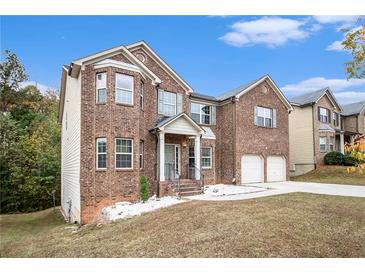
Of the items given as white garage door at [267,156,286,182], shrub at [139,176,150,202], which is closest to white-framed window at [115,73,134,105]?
shrub at [139,176,150,202]

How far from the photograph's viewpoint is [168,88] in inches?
616

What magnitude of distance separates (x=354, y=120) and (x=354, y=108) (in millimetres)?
1524

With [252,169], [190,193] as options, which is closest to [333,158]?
[252,169]

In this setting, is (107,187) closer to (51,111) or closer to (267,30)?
(267,30)

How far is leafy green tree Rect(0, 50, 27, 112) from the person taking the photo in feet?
86.2

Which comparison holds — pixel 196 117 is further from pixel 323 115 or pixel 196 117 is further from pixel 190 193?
pixel 323 115

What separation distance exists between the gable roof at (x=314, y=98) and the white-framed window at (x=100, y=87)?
1923 cm

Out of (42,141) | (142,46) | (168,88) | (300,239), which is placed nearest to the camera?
(300,239)

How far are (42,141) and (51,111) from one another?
28.5 ft

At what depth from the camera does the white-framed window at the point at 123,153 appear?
12.1 m

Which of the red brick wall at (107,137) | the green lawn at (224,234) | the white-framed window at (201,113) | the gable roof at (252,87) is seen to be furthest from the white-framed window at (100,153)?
the gable roof at (252,87)

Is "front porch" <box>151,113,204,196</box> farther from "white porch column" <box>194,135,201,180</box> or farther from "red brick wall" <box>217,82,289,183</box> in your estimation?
"red brick wall" <box>217,82,289,183</box>

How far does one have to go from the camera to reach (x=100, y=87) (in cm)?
1213
